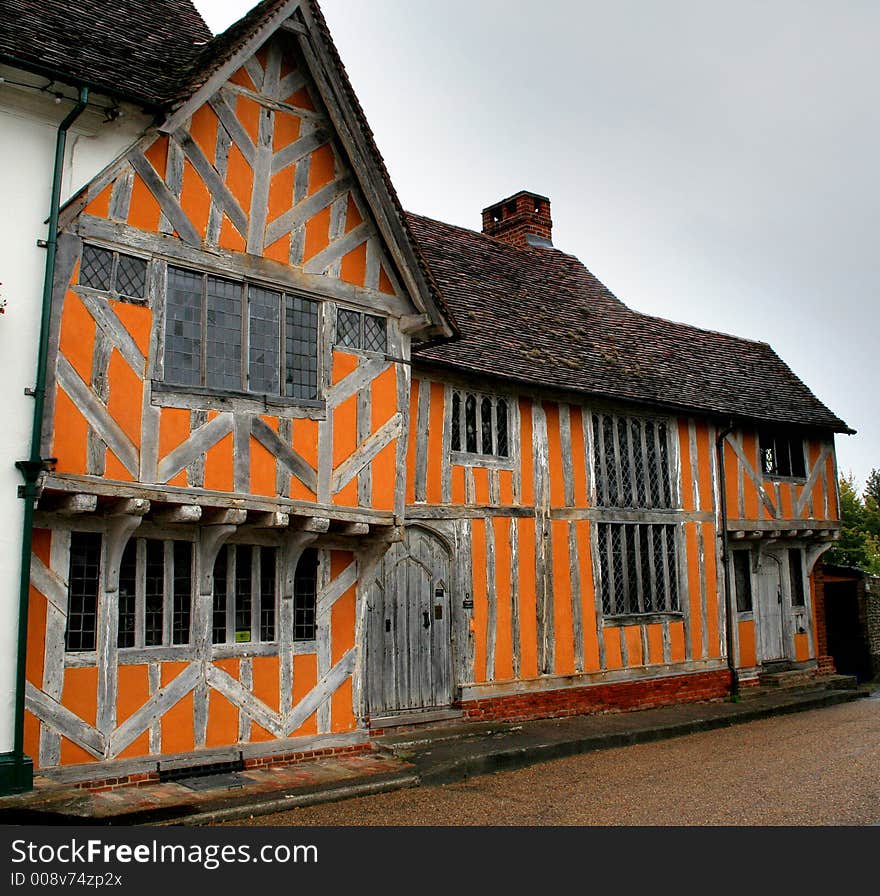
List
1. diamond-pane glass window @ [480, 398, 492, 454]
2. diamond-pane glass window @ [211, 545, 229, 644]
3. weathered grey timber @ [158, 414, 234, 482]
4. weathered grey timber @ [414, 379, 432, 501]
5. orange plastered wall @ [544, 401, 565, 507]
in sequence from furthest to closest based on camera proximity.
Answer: orange plastered wall @ [544, 401, 565, 507] < diamond-pane glass window @ [480, 398, 492, 454] < weathered grey timber @ [414, 379, 432, 501] < diamond-pane glass window @ [211, 545, 229, 644] < weathered grey timber @ [158, 414, 234, 482]

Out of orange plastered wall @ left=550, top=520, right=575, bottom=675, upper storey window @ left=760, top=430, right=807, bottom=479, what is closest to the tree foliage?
upper storey window @ left=760, top=430, right=807, bottom=479

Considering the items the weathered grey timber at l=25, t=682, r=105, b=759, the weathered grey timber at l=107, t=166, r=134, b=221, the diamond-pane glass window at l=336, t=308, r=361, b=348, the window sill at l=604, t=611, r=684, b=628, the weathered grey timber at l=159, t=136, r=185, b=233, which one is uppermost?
the weathered grey timber at l=159, t=136, r=185, b=233

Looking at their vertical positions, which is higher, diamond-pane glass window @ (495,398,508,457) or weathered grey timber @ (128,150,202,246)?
weathered grey timber @ (128,150,202,246)

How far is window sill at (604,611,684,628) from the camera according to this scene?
14.9 m

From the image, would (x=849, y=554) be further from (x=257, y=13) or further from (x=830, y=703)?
(x=257, y=13)

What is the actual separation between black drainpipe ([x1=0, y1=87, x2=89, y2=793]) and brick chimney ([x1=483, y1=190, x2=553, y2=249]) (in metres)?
12.6

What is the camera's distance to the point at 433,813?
8.44 metres

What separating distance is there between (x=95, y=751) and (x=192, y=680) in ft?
3.64

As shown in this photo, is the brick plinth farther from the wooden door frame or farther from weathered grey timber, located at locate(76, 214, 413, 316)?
weathered grey timber, located at locate(76, 214, 413, 316)

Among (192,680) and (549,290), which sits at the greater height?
(549,290)

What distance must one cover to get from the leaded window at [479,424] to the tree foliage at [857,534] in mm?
15277

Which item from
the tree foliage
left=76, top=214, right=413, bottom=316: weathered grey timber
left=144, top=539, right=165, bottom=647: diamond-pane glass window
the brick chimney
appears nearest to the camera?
left=76, top=214, right=413, bottom=316: weathered grey timber
